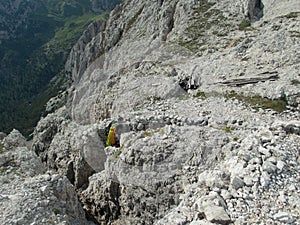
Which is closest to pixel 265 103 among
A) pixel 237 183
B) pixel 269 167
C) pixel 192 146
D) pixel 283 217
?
pixel 192 146

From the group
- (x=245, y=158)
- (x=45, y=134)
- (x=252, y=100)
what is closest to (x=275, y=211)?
(x=245, y=158)

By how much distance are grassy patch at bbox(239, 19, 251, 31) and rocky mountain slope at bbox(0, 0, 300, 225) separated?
27cm

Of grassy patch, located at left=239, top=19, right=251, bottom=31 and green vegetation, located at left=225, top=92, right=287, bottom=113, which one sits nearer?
green vegetation, located at left=225, top=92, right=287, bottom=113

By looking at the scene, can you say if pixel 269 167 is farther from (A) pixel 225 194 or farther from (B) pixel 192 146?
(B) pixel 192 146

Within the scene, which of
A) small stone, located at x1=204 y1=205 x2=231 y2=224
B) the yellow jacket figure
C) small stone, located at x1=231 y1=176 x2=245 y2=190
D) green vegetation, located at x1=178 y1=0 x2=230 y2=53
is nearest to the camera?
small stone, located at x1=204 y1=205 x2=231 y2=224

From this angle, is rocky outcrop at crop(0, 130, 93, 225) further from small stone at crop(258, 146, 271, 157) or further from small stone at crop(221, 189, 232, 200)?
small stone at crop(258, 146, 271, 157)

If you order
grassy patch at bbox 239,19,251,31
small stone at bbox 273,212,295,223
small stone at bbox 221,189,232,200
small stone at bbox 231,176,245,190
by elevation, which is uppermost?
grassy patch at bbox 239,19,251,31

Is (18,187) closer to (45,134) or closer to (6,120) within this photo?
(45,134)

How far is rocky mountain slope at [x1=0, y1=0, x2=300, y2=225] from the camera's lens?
11430 mm

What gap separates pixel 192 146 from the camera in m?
17.3

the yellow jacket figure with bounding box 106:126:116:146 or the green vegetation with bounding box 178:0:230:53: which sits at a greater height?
the green vegetation with bounding box 178:0:230:53

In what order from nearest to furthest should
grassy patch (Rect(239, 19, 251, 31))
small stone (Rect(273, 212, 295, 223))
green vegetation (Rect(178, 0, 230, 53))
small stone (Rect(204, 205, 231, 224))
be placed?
small stone (Rect(273, 212, 295, 223)) < small stone (Rect(204, 205, 231, 224)) < grassy patch (Rect(239, 19, 251, 31)) < green vegetation (Rect(178, 0, 230, 53))

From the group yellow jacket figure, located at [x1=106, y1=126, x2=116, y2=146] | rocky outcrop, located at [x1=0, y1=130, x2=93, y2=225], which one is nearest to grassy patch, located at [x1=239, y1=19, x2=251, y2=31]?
yellow jacket figure, located at [x1=106, y1=126, x2=116, y2=146]

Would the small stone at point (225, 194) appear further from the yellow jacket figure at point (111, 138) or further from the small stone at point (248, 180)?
the yellow jacket figure at point (111, 138)
